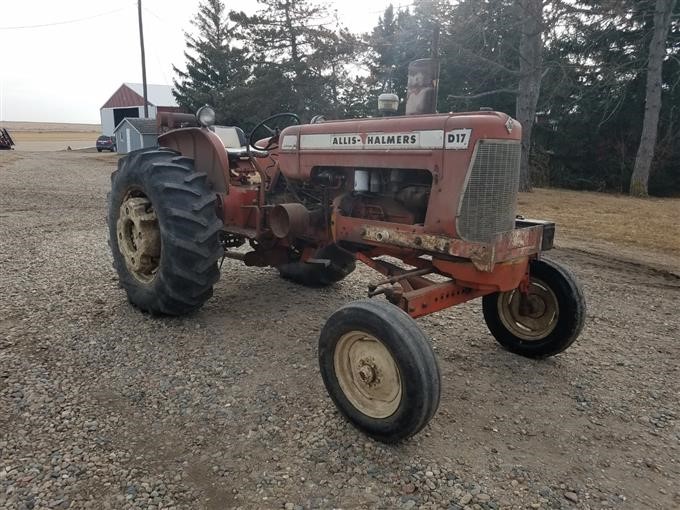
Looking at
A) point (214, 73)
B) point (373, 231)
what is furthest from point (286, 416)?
point (214, 73)

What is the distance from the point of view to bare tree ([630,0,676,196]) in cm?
1419

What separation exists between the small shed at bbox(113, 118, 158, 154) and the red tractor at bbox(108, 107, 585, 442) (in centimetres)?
2619

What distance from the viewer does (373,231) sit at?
3309 millimetres

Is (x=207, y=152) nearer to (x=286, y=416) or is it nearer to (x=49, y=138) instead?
(x=286, y=416)

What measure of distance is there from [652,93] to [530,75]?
411 centimetres

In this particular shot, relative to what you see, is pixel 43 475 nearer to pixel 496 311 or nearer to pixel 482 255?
pixel 482 255

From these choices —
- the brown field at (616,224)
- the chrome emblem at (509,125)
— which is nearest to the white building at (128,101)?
the brown field at (616,224)

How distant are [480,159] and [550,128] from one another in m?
18.2

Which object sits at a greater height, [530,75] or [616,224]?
[530,75]

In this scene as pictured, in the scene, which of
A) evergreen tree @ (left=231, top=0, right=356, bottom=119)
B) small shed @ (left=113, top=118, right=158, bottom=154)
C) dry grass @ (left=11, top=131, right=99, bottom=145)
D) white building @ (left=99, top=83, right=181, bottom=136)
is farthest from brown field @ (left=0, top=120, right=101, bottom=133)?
evergreen tree @ (left=231, top=0, right=356, bottom=119)

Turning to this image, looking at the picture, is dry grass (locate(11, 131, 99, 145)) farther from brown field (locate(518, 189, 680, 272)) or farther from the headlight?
the headlight

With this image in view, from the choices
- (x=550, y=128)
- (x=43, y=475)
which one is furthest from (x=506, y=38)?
(x=43, y=475)

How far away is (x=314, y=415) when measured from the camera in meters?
2.86

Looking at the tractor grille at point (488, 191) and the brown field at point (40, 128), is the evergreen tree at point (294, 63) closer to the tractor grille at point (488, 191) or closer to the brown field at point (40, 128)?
the tractor grille at point (488, 191)
